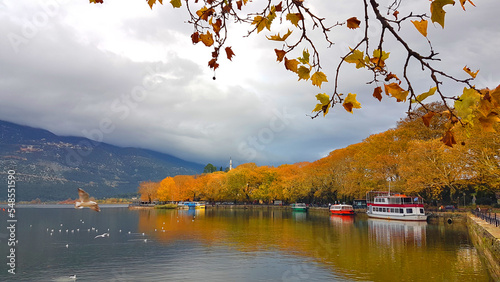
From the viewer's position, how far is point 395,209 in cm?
5269

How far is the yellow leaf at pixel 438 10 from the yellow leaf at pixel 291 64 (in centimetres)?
91

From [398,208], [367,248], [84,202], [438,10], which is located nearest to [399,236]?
[367,248]

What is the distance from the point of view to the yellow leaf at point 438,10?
5.25 feet

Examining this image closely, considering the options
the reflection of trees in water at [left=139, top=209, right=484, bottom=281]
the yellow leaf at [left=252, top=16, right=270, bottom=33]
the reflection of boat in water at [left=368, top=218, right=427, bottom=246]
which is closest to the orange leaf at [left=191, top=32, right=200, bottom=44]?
the yellow leaf at [left=252, top=16, right=270, bottom=33]

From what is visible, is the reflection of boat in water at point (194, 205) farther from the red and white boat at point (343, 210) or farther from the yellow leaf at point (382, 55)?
the yellow leaf at point (382, 55)

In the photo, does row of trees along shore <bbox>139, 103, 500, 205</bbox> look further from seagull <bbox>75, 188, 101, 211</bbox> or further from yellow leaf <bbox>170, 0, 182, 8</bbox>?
yellow leaf <bbox>170, 0, 182, 8</bbox>

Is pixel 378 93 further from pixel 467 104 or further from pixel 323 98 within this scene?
pixel 467 104

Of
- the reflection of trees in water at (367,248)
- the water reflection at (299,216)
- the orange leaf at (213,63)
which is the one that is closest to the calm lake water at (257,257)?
the reflection of trees in water at (367,248)

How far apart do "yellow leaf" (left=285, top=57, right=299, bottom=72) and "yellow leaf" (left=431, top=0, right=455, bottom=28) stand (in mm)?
907

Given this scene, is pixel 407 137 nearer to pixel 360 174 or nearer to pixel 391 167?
pixel 391 167

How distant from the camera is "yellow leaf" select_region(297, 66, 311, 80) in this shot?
2.28 meters

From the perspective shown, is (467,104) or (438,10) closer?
(438,10)

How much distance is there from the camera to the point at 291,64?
2355mm

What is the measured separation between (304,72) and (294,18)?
0.52m
